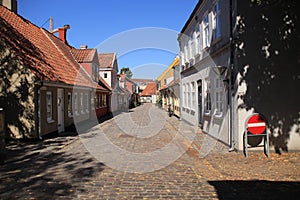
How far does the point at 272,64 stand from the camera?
8.64 metres

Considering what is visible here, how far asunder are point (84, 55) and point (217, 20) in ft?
49.3

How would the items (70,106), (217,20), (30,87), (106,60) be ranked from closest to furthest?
(217,20)
(30,87)
(70,106)
(106,60)

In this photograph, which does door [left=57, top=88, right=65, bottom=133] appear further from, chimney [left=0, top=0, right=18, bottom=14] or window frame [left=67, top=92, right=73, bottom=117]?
chimney [left=0, top=0, right=18, bottom=14]

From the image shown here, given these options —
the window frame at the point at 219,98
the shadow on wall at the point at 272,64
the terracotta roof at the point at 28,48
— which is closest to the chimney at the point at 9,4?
the terracotta roof at the point at 28,48

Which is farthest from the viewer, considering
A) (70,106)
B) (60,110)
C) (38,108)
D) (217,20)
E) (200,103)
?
(70,106)

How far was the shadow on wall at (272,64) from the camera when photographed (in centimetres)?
858

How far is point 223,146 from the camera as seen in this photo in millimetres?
9891

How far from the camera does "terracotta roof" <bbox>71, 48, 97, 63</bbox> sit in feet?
74.3

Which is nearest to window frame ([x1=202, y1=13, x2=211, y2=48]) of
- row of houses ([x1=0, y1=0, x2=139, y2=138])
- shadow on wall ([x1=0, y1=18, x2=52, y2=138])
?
row of houses ([x1=0, y1=0, x2=139, y2=138])

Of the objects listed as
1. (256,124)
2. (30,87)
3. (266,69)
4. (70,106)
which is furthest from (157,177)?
(70,106)

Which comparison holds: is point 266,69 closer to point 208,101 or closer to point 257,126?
point 257,126

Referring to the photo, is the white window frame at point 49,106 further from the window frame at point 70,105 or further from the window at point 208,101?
the window at point 208,101

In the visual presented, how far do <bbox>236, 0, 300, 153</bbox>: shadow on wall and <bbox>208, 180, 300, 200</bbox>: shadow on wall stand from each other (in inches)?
133

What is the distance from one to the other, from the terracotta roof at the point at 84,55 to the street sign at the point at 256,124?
1689cm
